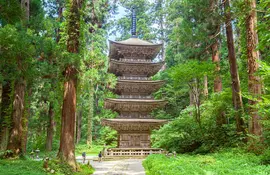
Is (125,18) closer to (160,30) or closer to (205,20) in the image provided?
(160,30)

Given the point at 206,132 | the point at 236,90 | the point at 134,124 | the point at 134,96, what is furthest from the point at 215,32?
the point at 134,124

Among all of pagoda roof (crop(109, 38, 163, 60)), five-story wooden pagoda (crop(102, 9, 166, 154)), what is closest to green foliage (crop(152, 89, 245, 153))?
five-story wooden pagoda (crop(102, 9, 166, 154))

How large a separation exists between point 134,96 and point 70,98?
34.2 ft

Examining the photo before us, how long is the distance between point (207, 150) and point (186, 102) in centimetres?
1654

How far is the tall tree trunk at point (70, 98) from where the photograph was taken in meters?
9.21

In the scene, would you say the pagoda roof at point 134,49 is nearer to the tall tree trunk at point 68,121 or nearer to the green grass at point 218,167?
the tall tree trunk at point 68,121

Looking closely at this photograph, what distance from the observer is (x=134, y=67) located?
66.2ft

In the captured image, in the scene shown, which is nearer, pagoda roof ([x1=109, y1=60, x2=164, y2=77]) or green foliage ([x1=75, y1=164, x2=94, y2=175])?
green foliage ([x1=75, y1=164, x2=94, y2=175])

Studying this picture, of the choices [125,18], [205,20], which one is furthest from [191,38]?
[125,18]

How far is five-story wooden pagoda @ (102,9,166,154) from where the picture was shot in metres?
18.5

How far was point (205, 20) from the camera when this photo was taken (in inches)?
589

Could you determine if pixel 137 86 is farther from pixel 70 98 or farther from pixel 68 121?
pixel 68 121

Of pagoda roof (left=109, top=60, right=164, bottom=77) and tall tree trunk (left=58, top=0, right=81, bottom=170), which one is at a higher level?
pagoda roof (left=109, top=60, right=164, bottom=77)

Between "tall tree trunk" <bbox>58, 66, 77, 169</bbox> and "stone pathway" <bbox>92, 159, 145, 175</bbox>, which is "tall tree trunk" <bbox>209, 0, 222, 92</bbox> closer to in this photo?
"stone pathway" <bbox>92, 159, 145, 175</bbox>
